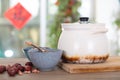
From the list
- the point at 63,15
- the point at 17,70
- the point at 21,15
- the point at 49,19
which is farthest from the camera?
the point at 49,19

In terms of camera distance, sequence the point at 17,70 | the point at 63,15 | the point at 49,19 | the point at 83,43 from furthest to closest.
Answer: the point at 49,19, the point at 63,15, the point at 83,43, the point at 17,70

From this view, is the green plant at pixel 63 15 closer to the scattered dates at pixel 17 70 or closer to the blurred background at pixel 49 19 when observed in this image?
the blurred background at pixel 49 19

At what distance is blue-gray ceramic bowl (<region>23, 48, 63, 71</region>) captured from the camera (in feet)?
3.21

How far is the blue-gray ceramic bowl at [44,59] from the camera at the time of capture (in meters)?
0.98

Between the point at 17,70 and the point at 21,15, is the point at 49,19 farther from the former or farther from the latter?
the point at 17,70

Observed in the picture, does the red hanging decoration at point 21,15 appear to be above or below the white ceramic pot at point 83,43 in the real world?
above

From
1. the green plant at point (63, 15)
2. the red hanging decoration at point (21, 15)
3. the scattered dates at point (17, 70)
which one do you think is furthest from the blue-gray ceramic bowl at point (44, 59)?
the green plant at point (63, 15)

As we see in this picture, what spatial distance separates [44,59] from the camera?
0.98 meters

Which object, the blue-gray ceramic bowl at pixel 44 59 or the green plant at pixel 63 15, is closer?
the blue-gray ceramic bowl at pixel 44 59

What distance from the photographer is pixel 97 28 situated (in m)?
1.08

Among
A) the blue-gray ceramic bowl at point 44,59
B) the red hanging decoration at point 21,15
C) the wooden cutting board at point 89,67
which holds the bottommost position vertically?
the wooden cutting board at point 89,67

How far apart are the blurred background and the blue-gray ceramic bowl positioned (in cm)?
233

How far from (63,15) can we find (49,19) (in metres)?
0.22

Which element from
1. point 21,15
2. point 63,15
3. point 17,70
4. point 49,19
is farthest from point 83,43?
point 49,19
